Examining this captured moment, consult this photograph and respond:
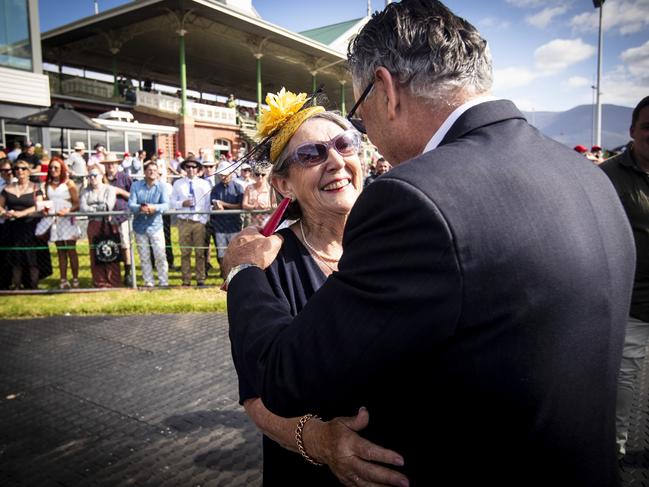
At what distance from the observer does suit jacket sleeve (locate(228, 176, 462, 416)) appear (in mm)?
920

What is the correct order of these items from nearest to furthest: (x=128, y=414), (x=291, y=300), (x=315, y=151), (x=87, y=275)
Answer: (x=291, y=300), (x=315, y=151), (x=128, y=414), (x=87, y=275)

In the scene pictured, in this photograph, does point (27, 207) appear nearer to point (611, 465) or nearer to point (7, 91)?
point (611, 465)

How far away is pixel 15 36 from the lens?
53.4ft

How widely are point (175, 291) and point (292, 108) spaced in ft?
21.6

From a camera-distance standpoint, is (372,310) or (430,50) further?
(430,50)

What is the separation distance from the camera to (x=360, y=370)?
1.00m

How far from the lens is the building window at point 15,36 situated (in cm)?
1592

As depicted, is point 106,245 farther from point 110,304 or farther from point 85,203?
point 110,304

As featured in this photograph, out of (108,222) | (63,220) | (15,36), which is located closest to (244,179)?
(108,222)

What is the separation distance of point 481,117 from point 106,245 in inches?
313

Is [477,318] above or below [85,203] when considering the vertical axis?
below

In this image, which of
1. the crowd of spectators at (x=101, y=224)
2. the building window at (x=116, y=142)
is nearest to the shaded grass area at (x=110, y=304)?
the crowd of spectators at (x=101, y=224)

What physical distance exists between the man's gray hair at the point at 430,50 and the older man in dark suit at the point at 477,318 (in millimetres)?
41

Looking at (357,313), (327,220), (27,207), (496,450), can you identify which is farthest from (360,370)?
(27,207)
